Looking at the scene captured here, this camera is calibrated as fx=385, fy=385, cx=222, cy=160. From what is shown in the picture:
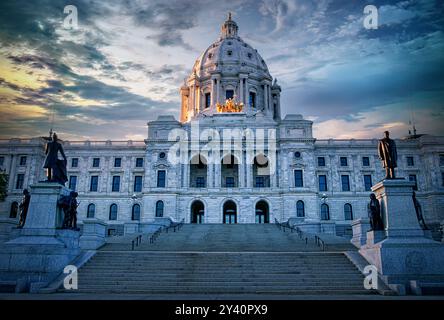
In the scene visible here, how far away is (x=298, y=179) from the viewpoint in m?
52.9

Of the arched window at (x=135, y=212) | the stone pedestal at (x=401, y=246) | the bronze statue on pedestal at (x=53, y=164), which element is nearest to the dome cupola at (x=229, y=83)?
the arched window at (x=135, y=212)

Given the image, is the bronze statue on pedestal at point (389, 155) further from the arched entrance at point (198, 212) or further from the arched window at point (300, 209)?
the arched entrance at point (198, 212)

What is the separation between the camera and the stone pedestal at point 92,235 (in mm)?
23844

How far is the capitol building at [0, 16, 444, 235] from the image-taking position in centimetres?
5178

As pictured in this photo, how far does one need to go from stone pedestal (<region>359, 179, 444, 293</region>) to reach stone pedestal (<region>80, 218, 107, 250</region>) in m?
16.0

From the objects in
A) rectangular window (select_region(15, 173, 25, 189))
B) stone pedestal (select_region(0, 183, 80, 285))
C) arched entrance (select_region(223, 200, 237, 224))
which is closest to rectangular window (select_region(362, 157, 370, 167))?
arched entrance (select_region(223, 200, 237, 224))

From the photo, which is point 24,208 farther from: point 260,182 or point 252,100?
point 252,100

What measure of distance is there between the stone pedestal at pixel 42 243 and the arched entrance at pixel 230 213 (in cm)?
3561

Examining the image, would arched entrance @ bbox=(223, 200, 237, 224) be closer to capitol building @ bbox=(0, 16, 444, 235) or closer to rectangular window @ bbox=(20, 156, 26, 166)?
capitol building @ bbox=(0, 16, 444, 235)

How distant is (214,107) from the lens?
2687 inches

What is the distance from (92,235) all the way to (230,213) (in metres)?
31.9

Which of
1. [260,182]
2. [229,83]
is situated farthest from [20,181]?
[229,83]

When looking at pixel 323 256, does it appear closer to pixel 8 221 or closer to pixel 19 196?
pixel 8 221
